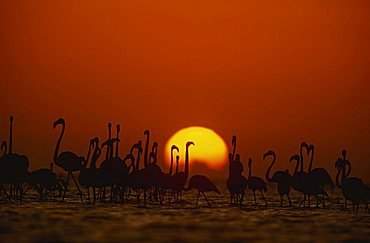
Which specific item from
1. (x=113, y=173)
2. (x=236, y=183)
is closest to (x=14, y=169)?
(x=113, y=173)

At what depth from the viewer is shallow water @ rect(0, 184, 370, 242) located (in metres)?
16.0

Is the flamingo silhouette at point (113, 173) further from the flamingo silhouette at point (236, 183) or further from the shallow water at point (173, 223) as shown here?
the flamingo silhouette at point (236, 183)

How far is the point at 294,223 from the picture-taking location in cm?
1922

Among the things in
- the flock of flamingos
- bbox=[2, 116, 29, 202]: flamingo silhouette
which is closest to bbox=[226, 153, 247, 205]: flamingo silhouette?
the flock of flamingos

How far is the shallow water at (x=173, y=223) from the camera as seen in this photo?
1605 centimetres

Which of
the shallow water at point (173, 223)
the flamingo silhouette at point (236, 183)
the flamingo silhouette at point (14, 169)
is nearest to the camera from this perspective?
the shallow water at point (173, 223)

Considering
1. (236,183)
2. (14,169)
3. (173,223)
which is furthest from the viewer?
(236,183)

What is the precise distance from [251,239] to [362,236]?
2556 millimetres

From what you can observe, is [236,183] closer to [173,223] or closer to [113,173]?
[113,173]

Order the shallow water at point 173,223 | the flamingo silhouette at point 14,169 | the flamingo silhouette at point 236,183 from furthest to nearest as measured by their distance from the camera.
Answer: the flamingo silhouette at point 236,183
the flamingo silhouette at point 14,169
the shallow water at point 173,223

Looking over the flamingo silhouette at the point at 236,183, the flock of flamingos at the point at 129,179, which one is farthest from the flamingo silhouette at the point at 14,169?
the flamingo silhouette at the point at 236,183

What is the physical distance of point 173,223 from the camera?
18.5 meters

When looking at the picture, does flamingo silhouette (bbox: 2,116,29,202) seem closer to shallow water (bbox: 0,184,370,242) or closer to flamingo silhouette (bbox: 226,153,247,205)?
shallow water (bbox: 0,184,370,242)

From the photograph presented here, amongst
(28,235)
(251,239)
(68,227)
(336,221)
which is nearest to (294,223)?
(336,221)
